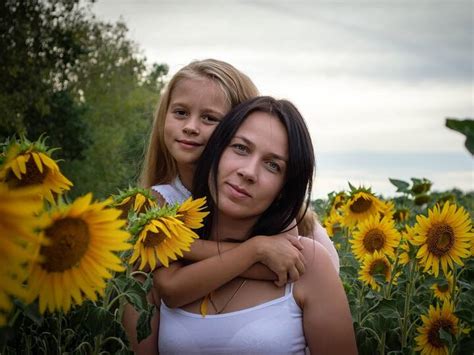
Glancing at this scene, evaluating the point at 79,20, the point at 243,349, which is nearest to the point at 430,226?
the point at 243,349

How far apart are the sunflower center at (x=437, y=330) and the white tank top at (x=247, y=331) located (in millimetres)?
Result: 879

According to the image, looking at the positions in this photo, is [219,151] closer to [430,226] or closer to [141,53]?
[430,226]

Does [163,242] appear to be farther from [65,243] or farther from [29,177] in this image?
[65,243]

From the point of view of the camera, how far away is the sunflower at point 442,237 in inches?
105

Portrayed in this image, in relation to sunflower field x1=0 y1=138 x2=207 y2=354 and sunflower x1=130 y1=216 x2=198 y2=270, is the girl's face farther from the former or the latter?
sunflower x1=130 y1=216 x2=198 y2=270

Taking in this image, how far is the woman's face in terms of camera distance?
2.12m

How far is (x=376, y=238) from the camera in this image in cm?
339

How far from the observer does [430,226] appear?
2.69 meters

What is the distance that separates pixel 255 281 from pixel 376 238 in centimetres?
141

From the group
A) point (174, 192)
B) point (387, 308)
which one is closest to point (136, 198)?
point (174, 192)

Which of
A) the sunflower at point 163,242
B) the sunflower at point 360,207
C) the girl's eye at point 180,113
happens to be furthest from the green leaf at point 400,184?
the sunflower at point 163,242

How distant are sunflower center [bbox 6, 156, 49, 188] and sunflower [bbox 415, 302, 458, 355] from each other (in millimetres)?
1739

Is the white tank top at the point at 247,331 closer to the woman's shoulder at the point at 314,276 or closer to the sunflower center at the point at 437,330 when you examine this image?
the woman's shoulder at the point at 314,276

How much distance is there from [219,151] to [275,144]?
0.20 meters
